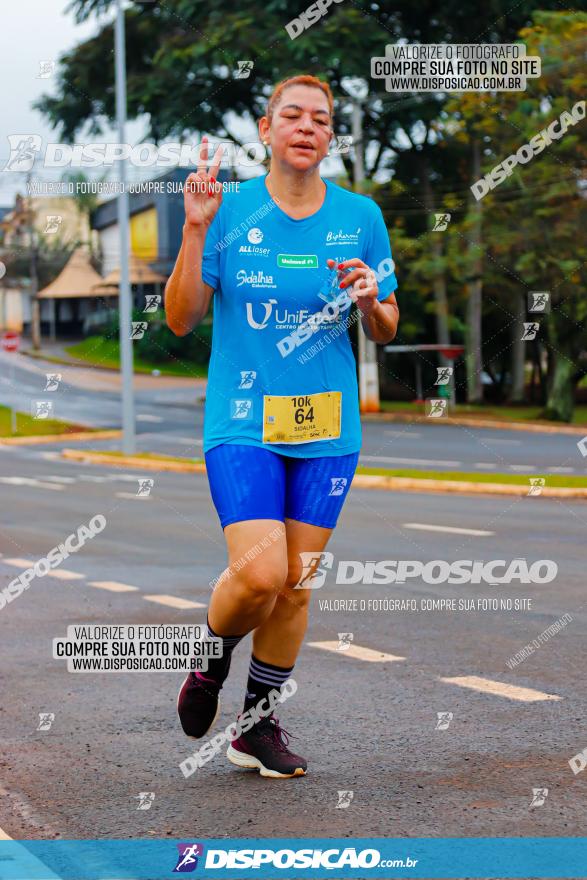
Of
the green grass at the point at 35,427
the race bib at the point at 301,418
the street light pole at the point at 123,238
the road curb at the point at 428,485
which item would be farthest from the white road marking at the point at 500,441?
the race bib at the point at 301,418

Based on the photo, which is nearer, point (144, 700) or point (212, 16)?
point (144, 700)

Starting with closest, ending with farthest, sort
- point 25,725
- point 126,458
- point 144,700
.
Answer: point 25,725, point 144,700, point 126,458

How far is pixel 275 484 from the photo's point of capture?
4395 millimetres

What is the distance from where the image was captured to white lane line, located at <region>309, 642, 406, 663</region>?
653 centimetres

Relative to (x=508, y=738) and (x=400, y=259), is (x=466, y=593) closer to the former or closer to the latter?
(x=508, y=738)

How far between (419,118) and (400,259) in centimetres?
379

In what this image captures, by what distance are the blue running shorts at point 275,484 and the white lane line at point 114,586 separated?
4.55 metres

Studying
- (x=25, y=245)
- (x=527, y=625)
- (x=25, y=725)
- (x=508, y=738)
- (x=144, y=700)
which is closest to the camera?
(x=508, y=738)

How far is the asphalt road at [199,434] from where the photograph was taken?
72.1 feet

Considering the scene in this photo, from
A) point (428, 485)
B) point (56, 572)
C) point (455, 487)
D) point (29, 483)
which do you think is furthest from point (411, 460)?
point (56, 572)

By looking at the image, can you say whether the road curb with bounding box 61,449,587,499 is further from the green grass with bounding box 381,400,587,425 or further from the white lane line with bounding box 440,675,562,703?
the green grass with bounding box 381,400,587,425

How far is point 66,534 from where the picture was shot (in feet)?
42.1

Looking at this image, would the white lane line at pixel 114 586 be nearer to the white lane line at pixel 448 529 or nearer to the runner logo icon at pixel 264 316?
the white lane line at pixel 448 529

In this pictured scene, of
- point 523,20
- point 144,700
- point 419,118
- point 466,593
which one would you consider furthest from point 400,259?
point 144,700
